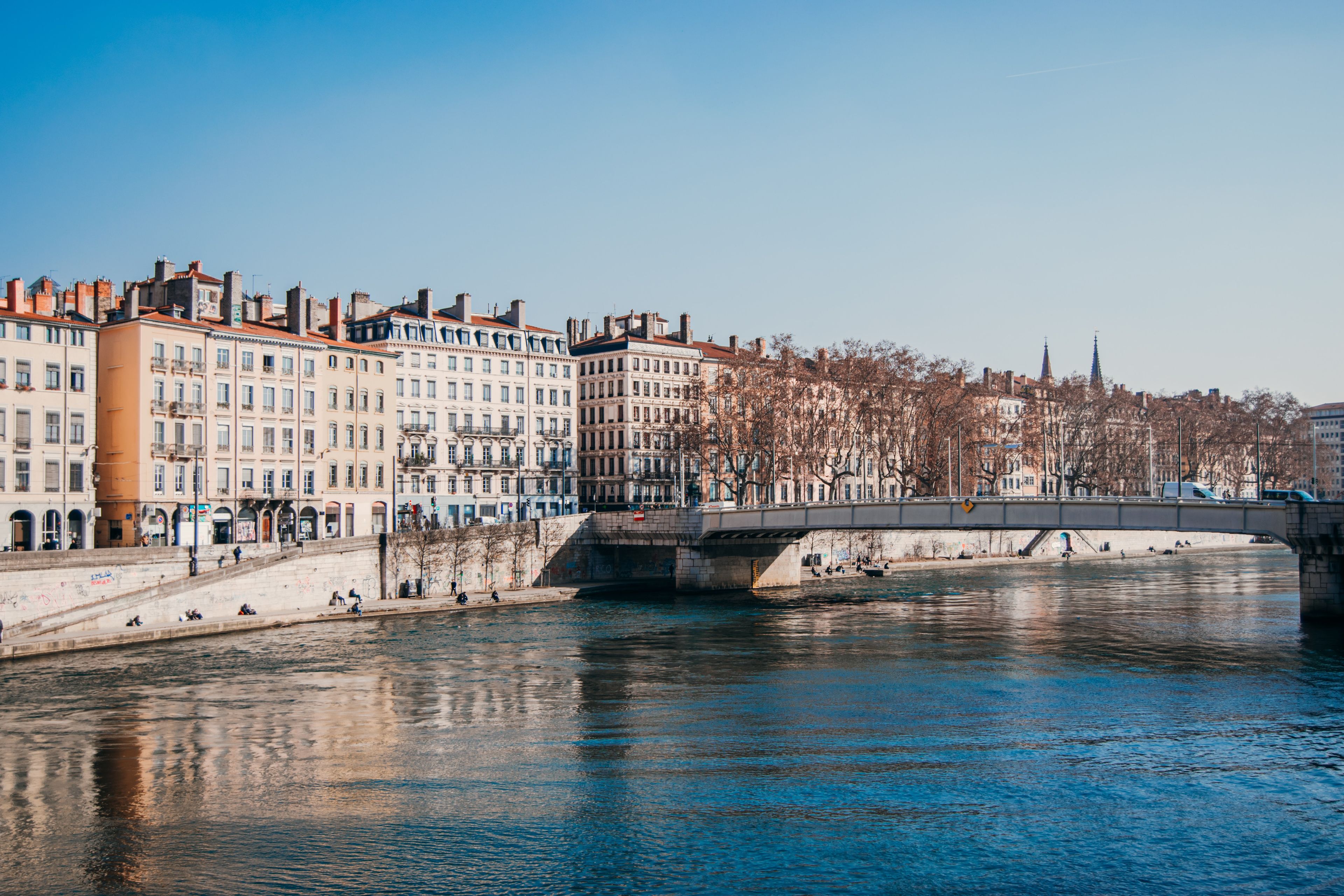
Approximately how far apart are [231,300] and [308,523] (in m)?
14.9

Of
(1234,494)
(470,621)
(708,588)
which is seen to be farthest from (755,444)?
(1234,494)

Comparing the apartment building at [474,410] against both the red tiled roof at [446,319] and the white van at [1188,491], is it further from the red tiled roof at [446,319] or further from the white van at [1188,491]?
the white van at [1188,491]

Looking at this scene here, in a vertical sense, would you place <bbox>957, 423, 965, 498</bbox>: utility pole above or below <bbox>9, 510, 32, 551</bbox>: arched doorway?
above

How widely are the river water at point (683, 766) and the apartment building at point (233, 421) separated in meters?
19.4

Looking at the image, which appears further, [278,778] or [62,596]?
[62,596]

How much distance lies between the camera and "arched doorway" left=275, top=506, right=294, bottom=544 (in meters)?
78.8

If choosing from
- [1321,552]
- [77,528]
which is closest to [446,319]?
[77,528]

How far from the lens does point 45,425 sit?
67.1m

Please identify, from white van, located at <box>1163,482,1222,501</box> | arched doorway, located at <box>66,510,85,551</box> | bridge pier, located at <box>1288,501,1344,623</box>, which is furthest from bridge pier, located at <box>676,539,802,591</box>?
bridge pier, located at <box>1288,501,1344,623</box>

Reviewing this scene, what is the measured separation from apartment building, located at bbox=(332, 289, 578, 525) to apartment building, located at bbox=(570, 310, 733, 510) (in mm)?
5348

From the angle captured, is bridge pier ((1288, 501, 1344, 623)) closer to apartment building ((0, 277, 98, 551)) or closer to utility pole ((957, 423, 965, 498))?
utility pole ((957, 423, 965, 498))

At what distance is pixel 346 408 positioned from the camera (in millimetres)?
85000

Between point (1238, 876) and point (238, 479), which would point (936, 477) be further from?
point (1238, 876)

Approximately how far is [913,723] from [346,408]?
2263 inches
